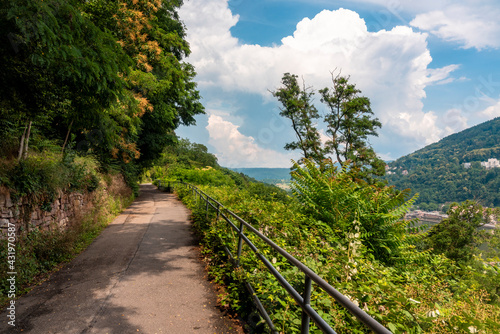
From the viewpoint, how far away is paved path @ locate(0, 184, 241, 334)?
334cm

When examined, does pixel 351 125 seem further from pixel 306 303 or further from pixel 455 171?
pixel 455 171

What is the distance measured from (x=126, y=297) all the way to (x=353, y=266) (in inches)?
132

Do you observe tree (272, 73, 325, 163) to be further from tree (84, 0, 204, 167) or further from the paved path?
the paved path

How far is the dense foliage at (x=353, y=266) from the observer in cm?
236

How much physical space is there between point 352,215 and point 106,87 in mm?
5124

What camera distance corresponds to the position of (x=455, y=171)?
68562mm

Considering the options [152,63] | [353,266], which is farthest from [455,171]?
[353,266]

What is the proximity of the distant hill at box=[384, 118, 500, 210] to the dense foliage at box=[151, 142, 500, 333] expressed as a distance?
47.4 metres

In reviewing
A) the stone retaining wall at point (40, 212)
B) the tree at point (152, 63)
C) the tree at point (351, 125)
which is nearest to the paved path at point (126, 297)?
the stone retaining wall at point (40, 212)

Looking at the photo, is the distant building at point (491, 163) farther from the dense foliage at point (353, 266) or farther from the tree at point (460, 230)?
the dense foliage at point (353, 266)

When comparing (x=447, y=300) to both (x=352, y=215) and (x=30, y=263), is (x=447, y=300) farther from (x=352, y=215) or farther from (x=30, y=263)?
(x=30, y=263)

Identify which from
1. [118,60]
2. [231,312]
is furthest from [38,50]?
[231,312]

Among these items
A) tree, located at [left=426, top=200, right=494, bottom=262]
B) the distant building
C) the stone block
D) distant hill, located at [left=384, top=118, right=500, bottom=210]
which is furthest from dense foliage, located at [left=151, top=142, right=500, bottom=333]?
the distant building

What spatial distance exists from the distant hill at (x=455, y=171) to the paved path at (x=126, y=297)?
49341 millimetres
